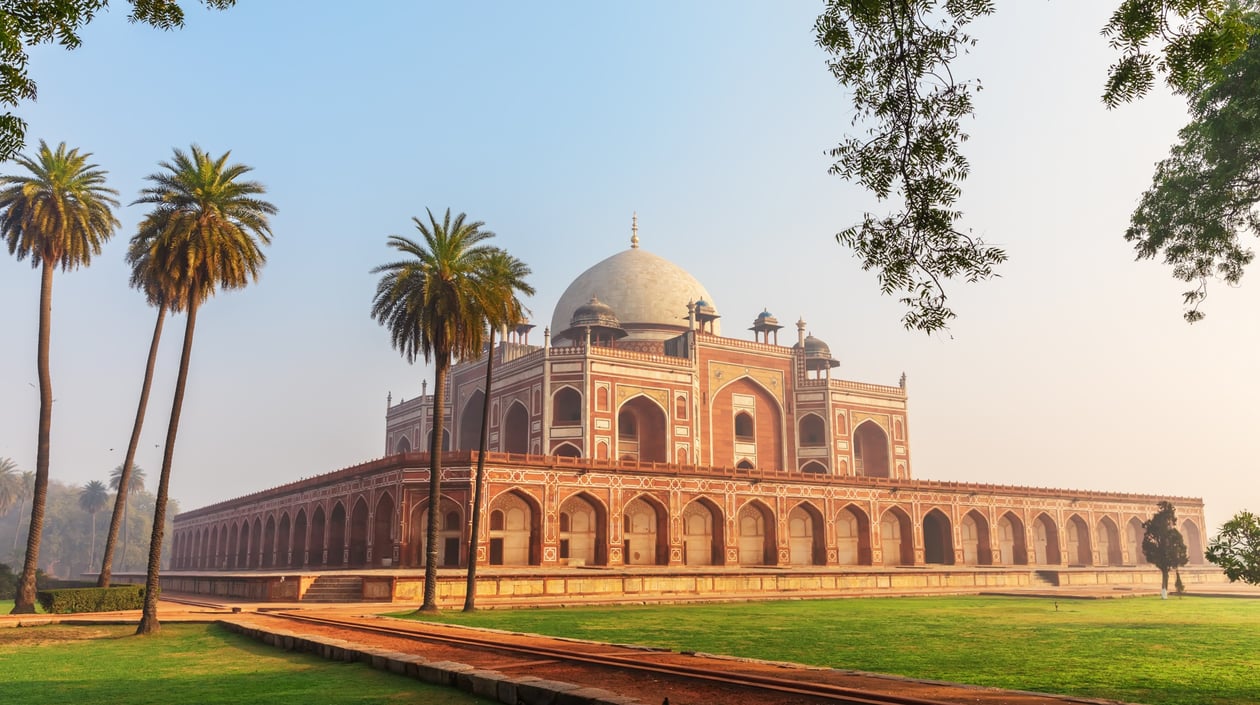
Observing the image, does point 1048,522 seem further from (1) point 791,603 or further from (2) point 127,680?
(2) point 127,680

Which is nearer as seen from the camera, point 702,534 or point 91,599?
point 91,599

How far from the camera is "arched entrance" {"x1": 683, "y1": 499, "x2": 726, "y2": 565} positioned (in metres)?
41.0

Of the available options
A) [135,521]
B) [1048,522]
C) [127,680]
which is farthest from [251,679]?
[135,521]

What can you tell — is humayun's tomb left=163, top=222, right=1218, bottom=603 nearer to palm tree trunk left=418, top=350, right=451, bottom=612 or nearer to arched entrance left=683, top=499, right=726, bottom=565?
arched entrance left=683, top=499, right=726, bottom=565

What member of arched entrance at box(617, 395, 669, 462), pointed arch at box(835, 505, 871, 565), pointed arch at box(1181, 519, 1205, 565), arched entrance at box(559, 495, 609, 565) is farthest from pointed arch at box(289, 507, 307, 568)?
pointed arch at box(1181, 519, 1205, 565)

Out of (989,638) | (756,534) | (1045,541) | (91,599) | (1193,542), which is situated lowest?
(989,638)

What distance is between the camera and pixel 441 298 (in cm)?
2448

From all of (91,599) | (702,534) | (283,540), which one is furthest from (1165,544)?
(283,540)

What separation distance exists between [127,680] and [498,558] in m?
25.5

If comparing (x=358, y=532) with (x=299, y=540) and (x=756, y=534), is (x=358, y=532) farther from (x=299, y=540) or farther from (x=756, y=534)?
(x=756, y=534)

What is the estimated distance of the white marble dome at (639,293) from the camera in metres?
54.5

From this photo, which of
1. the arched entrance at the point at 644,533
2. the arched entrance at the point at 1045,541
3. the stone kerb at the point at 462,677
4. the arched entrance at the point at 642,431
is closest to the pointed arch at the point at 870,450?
the arched entrance at the point at 1045,541

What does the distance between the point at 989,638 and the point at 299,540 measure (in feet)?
124

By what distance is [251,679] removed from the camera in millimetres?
10938
